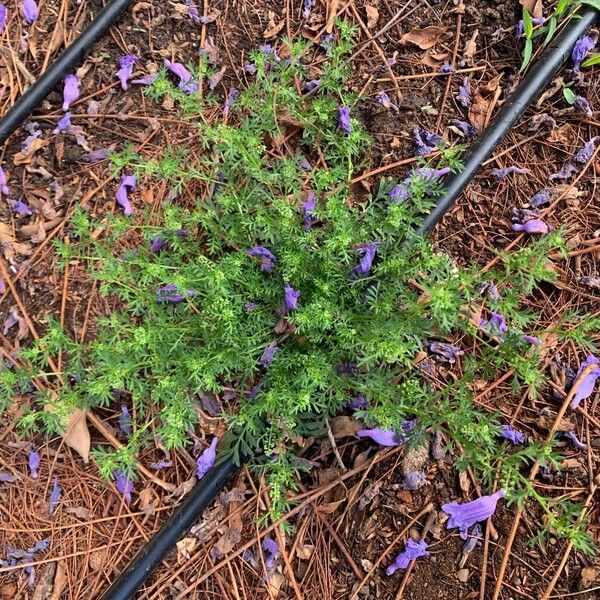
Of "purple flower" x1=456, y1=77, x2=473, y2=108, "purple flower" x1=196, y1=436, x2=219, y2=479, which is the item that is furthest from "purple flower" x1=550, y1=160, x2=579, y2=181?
"purple flower" x1=196, y1=436, x2=219, y2=479

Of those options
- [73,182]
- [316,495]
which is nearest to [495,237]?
[316,495]

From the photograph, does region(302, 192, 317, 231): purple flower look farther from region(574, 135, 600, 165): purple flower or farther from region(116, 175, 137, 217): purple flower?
region(574, 135, 600, 165): purple flower

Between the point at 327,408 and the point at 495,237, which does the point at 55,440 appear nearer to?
the point at 327,408

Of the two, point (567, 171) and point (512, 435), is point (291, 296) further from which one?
point (567, 171)

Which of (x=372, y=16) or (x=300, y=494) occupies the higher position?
(x=372, y=16)

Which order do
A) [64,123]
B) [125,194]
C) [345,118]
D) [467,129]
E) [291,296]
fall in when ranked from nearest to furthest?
[291,296] → [345,118] → [467,129] → [125,194] → [64,123]

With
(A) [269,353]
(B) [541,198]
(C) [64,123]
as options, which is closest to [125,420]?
(A) [269,353]
